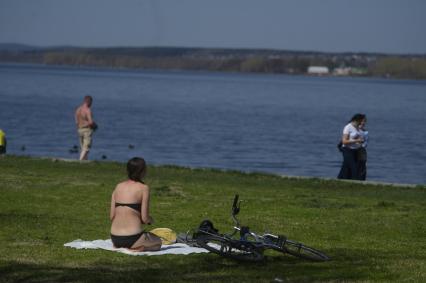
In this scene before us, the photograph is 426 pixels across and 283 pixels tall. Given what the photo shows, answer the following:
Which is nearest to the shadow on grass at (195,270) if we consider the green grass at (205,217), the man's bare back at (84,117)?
the green grass at (205,217)

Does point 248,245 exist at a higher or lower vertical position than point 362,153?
lower

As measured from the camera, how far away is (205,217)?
15.8m

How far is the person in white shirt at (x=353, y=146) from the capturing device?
24.2m

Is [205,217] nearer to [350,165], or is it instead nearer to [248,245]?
[248,245]

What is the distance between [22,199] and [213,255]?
5.75 meters

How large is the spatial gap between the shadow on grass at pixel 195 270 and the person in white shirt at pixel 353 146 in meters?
12.2

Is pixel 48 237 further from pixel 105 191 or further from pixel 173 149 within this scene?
pixel 173 149

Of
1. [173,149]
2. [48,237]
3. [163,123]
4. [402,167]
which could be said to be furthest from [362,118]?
[163,123]

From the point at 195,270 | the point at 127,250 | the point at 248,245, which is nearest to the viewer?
the point at 195,270

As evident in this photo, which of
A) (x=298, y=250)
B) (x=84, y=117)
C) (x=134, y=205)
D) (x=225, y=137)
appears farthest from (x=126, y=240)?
(x=225, y=137)

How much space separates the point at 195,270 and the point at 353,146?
45.2 feet

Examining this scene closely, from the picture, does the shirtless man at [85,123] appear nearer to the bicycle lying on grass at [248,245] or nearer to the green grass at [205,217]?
the green grass at [205,217]

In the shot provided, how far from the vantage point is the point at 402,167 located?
4516 cm

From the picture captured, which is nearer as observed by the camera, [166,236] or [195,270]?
[195,270]
